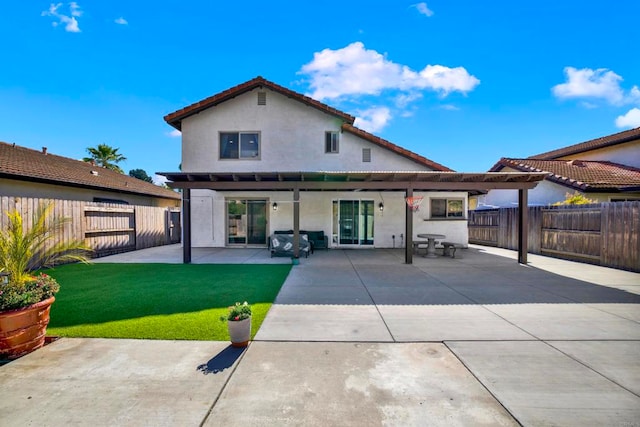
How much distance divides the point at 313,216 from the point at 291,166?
2.55 metres

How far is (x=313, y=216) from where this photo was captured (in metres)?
12.9

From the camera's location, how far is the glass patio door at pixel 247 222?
13.0 metres

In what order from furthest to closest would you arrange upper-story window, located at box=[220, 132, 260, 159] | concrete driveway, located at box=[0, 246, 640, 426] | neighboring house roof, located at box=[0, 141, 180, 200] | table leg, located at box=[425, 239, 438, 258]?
upper-story window, located at box=[220, 132, 260, 159], table leg, located at box=[425, 239, 438, 258], neighboring house roof, located at box=[0, 141, 180, 200], concrete driveway, located at box=[0, 246, 640, 426]

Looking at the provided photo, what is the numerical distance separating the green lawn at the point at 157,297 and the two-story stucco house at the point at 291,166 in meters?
4.44

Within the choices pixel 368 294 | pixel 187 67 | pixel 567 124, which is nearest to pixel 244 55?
pixel 187 67

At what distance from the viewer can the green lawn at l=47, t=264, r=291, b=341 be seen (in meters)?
3.96

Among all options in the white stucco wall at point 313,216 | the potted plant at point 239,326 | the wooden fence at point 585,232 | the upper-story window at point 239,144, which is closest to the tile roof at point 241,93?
the upper-story window at point 239,144

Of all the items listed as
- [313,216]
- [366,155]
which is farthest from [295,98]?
[313,216]

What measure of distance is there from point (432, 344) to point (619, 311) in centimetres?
399

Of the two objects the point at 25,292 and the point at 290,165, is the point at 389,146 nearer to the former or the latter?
the point at 290,165

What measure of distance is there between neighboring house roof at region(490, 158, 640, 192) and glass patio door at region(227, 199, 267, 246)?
11831 millimetres

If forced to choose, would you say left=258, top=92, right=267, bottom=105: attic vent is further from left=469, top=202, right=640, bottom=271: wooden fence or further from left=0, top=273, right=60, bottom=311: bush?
left=469, top=202, right=640, bottom=271: wooden fence

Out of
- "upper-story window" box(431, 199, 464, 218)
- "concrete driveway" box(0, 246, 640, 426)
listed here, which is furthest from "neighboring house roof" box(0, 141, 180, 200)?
"upper-story window" box(431, 199, 464, 218)

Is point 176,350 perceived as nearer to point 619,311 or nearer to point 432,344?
point 432,344
